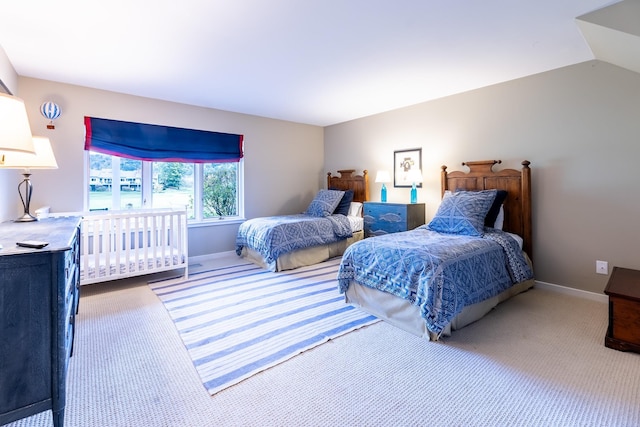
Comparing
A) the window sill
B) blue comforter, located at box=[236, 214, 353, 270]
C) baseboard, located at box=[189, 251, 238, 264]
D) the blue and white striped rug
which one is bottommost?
the blue and white striped rug

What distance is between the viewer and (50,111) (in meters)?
3.30

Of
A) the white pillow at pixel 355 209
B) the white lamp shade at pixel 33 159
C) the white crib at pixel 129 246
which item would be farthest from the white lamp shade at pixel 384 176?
the white lamp shade at pixel 33 159

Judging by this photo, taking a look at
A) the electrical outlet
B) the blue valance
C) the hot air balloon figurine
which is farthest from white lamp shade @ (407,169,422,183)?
the hot air balloon figurine

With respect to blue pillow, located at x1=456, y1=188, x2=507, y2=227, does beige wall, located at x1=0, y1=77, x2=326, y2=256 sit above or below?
above

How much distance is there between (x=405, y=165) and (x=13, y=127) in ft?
13.6

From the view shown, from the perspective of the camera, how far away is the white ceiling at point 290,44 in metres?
2.01

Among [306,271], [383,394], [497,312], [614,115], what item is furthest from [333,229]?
[614,115]

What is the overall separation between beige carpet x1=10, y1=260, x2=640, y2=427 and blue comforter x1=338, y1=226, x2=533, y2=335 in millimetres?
288

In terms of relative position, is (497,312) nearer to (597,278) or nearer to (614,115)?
(597,278)

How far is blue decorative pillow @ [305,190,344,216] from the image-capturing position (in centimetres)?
473

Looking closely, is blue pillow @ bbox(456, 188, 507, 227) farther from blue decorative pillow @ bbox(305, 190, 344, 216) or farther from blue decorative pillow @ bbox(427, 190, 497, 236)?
blue decorative pillow @ bbox(305, 190, 344, 216)

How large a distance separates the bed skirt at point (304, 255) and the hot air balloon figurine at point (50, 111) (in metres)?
2.72

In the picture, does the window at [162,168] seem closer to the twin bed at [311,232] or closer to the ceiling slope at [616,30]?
the twin bed at [311,232]

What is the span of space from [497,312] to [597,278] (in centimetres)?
115
